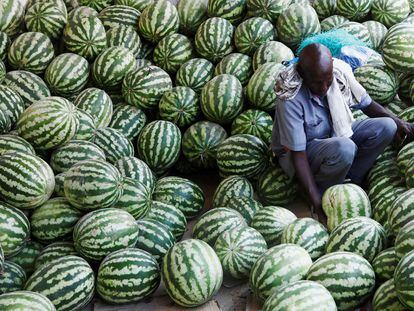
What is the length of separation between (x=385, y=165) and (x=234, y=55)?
157cm

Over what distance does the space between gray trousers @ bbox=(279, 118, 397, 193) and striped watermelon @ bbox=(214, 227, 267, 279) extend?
2.89 feet

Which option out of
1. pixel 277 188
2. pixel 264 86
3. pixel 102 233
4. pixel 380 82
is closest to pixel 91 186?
pixel 102 233

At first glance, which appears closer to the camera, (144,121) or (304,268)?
(304,268)

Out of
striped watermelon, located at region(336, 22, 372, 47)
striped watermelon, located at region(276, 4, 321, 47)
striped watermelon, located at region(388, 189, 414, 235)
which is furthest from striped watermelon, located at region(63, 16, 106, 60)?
striped watermelon, located at region(388, 189, 414, 235)

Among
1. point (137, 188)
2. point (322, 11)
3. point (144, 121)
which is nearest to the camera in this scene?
point (137, 188)

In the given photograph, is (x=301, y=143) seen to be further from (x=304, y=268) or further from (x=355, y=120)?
(x=304, y=268)

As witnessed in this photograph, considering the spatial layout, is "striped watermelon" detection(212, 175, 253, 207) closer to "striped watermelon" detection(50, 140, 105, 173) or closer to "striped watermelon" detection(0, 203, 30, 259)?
"striped watermelon" detection(50, 140, 105, 173)

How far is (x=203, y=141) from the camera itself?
4.88 meters

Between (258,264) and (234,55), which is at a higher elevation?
(234,55)

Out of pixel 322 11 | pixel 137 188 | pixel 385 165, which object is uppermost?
pixel 322 11

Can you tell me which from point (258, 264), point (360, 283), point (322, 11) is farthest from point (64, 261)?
point (322, 11)

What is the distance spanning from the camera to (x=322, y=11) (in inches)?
218

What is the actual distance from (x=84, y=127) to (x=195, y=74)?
115 centimetres

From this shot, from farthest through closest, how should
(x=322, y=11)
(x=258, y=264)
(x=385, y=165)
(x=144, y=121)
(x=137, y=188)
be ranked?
(x=322, y=11)
(x=144, y=121)
(x=385, y=165)
(x=137, y=188)
(x=258, y=264)
